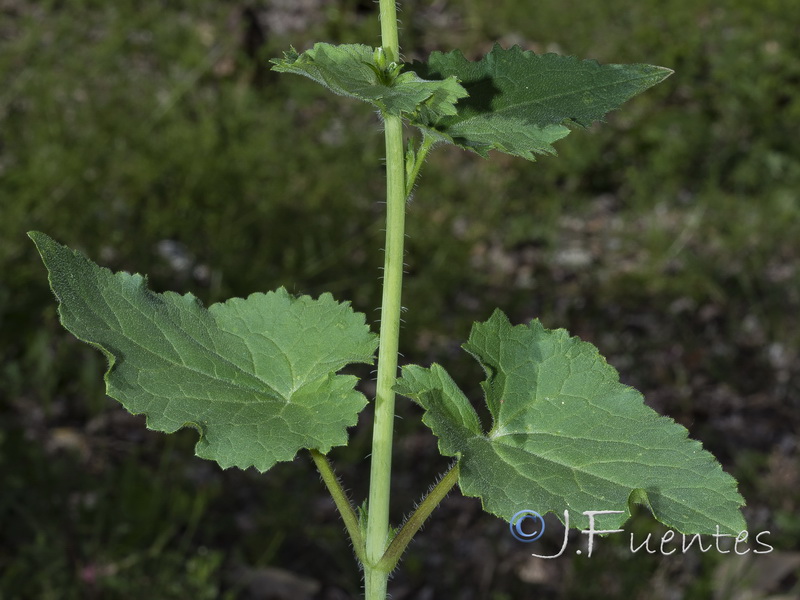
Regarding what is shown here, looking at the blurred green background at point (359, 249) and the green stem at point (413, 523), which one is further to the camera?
the blurred green background at point (359, 249)

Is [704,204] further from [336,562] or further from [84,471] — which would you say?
[84,471]

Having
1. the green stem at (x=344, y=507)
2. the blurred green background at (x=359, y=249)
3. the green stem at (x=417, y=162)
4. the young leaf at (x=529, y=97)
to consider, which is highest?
the young leaf at (x=529, y=97)

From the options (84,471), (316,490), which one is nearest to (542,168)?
(316,490)

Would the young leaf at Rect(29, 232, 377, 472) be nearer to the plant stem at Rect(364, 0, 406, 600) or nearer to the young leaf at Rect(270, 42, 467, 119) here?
the plant stem at Rect(364, 0, 406, 600)

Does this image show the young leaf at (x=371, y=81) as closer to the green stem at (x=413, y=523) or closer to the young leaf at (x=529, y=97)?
the young leaf at (x=529, y=97)

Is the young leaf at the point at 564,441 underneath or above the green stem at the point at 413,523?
above

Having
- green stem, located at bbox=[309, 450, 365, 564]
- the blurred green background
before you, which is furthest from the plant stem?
the blurred green background

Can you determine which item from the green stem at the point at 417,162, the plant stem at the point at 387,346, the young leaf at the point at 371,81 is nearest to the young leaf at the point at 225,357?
the plant stem at the point at 387,346
